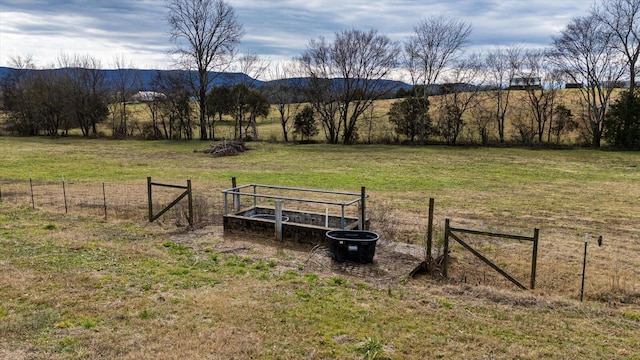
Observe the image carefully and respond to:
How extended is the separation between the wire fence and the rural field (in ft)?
0.39

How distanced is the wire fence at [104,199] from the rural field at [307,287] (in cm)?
12

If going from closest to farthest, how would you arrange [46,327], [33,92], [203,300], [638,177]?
[46,327] < [203,300] < [638,177] < [33,92]

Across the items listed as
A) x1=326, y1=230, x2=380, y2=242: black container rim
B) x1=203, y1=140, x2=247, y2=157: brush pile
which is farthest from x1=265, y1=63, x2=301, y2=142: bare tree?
x1=326, y1=230, x2=380, y2=242: black container rim

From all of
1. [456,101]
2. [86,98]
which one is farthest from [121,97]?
[456,101]

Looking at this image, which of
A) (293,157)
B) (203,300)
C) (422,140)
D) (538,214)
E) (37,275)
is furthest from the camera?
(422,140)

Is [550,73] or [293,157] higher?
[550,73]

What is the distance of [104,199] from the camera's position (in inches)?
492

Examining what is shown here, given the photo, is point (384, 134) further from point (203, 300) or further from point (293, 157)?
point (203, 300)

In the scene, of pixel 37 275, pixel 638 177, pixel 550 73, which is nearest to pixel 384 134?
pixel 550 73

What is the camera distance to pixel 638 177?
19469mm

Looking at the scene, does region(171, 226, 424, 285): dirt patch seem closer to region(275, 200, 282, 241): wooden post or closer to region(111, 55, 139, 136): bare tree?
region(275, 200, 282, 241): wooden post

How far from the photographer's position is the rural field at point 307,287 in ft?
16.6

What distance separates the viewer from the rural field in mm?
5059

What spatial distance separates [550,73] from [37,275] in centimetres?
3555
